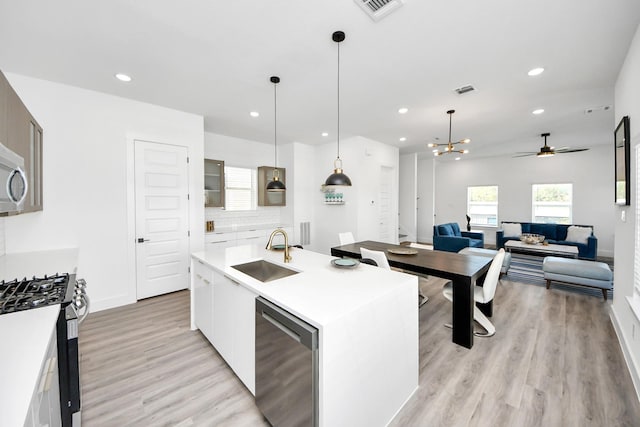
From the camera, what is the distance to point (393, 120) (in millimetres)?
4430

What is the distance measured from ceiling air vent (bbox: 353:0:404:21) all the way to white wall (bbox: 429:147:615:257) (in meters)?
7.75

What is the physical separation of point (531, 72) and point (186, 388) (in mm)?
4501

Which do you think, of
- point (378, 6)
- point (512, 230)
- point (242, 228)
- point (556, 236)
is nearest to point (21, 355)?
point (378, 6)

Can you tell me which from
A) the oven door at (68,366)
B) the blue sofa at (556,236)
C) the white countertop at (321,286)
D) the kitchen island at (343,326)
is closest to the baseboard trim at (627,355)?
the kitchen island at (343,326)

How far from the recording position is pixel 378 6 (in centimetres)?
186

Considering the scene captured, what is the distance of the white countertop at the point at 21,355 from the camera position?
70 centimetres

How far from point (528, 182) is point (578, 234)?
2.17 meters

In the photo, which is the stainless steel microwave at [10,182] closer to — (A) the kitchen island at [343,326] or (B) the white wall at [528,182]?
(A) the kitchen island at [343,326]

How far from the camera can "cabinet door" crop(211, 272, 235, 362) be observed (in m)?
2.01

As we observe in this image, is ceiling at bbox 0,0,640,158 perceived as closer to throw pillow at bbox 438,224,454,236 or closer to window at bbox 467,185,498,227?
throw pillow at bbox 438,224,454,236

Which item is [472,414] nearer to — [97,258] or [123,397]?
[123,397]

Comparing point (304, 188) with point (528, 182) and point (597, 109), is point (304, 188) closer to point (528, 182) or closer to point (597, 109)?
point (597, 109)

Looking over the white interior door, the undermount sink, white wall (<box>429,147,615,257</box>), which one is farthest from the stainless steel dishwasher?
white wall (<box>429,147,615,257</box>)

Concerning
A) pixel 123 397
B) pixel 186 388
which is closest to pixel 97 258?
pixel 123 397
